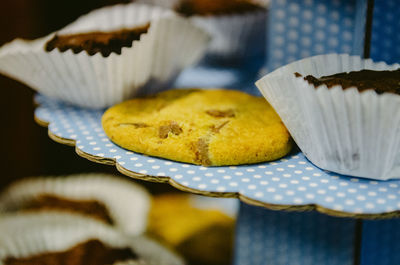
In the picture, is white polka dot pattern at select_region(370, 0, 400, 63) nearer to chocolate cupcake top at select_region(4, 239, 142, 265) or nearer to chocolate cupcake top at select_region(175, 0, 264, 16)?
chocolate cupcake top at select_region(175, 0, 264, 16)

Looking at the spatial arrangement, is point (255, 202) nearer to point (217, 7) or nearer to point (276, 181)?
point (276, 181)

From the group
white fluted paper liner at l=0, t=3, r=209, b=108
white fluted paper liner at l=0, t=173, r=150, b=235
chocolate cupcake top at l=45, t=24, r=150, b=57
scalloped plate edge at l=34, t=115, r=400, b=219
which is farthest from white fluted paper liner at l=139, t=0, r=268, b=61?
scalloped plate edge at l=34, t=115, r=400, b=219

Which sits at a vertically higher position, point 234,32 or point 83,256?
point 234,32

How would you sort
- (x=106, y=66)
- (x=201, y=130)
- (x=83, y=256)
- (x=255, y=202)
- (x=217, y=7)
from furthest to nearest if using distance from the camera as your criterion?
(x=217, y=7), (x=83, y=256), (x=106, y=66), (x=201, y=130), (x=255, y=202)

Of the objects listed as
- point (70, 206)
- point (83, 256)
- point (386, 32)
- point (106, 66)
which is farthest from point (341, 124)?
point (70, 206)

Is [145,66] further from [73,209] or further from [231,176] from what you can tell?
[73,209]

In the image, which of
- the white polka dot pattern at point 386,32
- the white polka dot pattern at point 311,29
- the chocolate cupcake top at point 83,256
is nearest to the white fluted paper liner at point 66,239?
the chocolate cupcake top at point 83,256

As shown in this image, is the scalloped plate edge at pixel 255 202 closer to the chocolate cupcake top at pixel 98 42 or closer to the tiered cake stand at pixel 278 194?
the tiered cake stand at pixel 278 194
